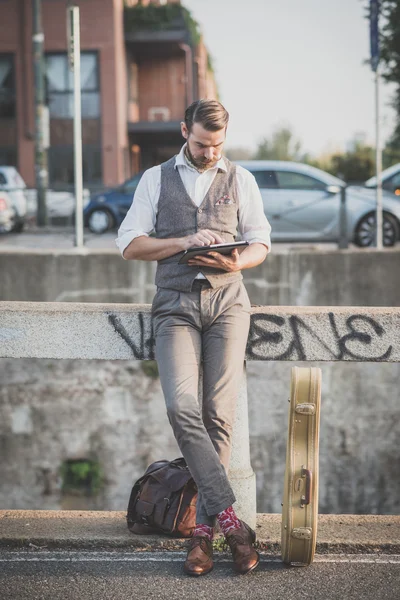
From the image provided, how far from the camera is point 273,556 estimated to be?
423 cm

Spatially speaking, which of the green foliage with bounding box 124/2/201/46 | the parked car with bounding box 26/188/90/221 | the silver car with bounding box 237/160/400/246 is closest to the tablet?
the silver car with bounding box 237/160/400/246

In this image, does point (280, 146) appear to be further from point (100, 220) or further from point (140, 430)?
point (140, 430)

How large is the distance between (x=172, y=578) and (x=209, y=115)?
213 centimetres

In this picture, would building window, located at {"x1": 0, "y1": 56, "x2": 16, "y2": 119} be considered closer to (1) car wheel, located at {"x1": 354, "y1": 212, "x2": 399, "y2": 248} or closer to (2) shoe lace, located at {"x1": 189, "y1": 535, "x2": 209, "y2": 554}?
(1) car wheel, located at {"x1": 354, "y1": 212, "x2": 399, "y2": 248}

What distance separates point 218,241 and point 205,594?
1.61 m

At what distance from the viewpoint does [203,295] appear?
438 centimetres

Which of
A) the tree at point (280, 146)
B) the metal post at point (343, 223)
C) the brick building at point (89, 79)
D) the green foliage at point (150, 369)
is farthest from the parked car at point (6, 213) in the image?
the tree at point (280, 146)

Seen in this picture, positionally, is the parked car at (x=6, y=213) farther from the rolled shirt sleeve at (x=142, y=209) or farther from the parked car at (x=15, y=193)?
the rolled shirt sleeve at (x=142, y=209)

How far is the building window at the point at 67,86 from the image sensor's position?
29516 millimetres

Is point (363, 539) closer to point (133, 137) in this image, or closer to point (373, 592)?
point (373, 592)

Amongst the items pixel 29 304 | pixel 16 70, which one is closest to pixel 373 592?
pixel 29 304

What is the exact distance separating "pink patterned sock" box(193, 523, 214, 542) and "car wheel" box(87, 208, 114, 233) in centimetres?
1467

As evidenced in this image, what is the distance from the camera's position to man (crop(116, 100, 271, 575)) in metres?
4.11

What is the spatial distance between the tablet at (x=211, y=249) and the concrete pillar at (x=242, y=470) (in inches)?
24.0
